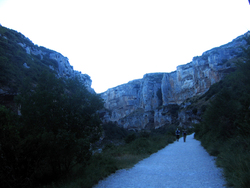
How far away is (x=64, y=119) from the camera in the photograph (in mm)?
5457

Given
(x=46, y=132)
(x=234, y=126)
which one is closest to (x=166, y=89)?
(x=234, y=126)

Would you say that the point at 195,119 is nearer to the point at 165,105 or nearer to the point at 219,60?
the point at 219,60

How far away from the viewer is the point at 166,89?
81.6 m

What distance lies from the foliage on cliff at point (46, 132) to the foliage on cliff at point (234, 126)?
14.0 ft

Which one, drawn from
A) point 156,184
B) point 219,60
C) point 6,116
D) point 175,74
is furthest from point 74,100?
point 175,74

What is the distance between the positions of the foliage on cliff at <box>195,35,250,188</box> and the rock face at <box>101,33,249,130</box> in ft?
119

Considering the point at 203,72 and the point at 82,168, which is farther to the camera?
the point at 203,72

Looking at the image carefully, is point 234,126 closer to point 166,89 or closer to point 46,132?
point 46,132

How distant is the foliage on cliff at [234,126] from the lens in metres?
4.42

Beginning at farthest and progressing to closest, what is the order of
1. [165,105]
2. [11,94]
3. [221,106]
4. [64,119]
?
[165,105]
[11,94]
[221,106]
[64,119]

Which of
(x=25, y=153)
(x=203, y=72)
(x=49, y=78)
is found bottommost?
(x=25, y=153)

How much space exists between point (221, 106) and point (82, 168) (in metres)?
9.63

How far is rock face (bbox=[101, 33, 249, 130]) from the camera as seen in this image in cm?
6025

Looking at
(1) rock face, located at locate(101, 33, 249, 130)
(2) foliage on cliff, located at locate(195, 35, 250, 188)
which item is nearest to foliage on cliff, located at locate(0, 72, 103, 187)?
(2) foliage on cliff, located at locate(195, 35, 250, 188)
